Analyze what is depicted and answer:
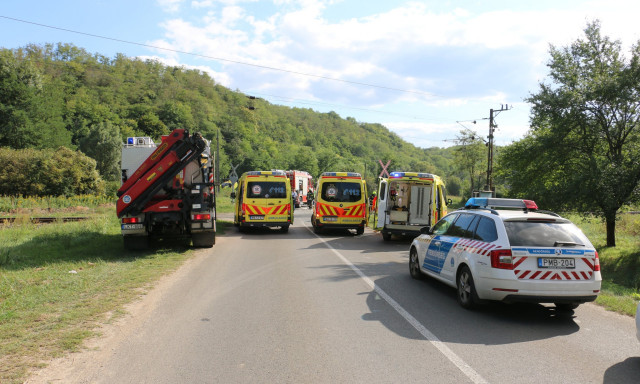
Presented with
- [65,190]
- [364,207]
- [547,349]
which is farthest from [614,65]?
[65,190]

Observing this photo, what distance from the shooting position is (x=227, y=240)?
1620 cm

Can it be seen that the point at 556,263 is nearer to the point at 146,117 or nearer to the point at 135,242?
the point at 135,242

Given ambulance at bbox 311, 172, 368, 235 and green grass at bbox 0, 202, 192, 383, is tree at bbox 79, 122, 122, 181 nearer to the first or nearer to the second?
ambulance at bbox 311, 172, 368, 235

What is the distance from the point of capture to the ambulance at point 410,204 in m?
15.9

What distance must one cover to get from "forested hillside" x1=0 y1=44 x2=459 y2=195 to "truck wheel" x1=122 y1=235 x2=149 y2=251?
22.7 metres

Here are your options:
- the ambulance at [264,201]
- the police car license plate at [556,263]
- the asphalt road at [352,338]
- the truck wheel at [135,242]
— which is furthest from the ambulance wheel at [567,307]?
the ambulance at [264,201]

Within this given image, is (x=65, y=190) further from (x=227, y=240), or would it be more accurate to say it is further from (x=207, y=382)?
(x=207, y=382)

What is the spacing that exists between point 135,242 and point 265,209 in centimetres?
674

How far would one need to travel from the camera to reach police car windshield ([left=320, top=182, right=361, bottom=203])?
61.3ft

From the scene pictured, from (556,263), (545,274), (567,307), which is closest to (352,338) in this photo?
(545,274)

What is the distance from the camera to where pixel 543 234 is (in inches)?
252

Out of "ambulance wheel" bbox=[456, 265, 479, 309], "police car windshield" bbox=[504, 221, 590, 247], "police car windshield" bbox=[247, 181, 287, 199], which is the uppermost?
"police car windshield" bbox=[247, 181, 287, 199]

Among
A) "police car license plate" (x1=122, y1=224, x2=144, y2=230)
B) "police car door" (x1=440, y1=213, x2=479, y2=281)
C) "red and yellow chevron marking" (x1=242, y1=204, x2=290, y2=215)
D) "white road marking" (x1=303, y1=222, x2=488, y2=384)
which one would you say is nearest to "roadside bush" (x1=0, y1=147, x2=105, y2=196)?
"red and yellow chevron marking" (x1=242, y1=204, x2=290, y2=215)

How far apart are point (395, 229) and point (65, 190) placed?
99.1 ft
